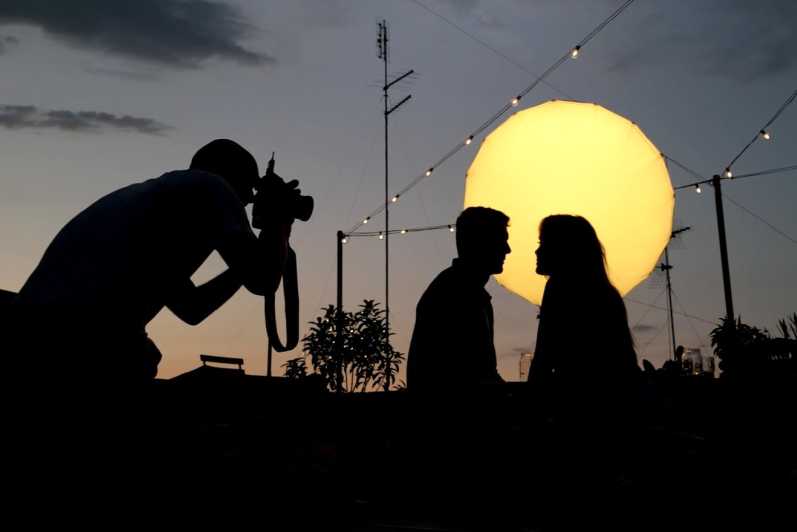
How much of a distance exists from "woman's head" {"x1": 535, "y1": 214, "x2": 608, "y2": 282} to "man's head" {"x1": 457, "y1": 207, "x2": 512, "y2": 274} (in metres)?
0.23

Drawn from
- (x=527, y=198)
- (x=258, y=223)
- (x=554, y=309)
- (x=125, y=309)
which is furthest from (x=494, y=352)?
(x=527, y=198)

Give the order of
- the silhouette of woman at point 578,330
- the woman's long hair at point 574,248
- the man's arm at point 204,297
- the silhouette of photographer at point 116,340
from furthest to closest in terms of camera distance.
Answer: the woman's long hair at point 574,248 → the silhouette of woman at point 578,330 → the man's arm at point 204,297 → the silhouette of photographer at point 116,340

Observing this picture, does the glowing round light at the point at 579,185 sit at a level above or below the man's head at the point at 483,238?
above

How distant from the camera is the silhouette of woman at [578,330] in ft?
11.5

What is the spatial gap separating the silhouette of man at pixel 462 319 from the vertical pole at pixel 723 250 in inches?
409

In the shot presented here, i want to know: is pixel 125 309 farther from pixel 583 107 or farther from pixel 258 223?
pixel 583 107

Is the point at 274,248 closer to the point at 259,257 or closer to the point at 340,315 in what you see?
the point at 259,257

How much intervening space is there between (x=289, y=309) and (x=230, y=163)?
505 millimetres

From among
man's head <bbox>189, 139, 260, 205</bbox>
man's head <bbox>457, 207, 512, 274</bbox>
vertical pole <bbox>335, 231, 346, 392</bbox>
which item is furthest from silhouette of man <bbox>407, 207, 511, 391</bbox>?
vertical pole <bbox>335, 231, 346, 392</bbox>

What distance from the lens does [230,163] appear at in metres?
2.57

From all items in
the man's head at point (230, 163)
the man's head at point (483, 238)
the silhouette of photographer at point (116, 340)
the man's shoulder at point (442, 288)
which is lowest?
the silhouette of photographer at point (116, 340)

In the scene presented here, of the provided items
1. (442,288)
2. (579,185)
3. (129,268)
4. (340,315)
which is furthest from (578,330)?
(340,315)

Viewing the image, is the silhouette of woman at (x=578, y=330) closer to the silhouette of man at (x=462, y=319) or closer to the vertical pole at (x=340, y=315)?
the silhouette of man at (x=462, y=319)

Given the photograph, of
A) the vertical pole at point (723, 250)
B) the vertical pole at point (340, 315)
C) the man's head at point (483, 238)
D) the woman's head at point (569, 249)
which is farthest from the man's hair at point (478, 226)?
the vertical pole at point (340, 315)
